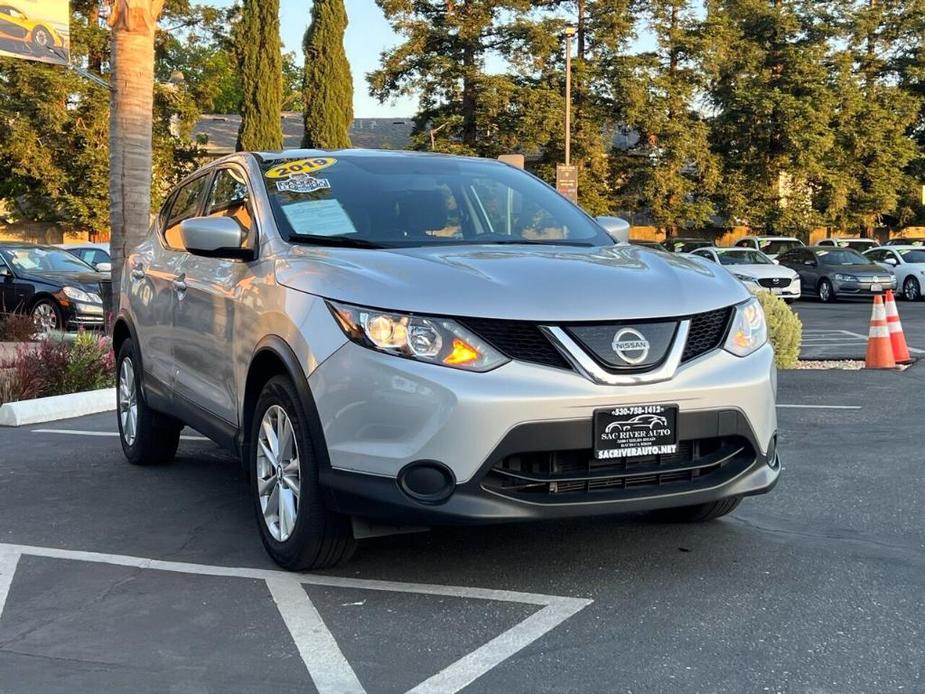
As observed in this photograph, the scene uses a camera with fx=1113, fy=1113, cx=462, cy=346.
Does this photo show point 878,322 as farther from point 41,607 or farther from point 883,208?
point 883,208

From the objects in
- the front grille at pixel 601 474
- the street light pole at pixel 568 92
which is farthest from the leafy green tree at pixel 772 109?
the front grille at pixel 601 474

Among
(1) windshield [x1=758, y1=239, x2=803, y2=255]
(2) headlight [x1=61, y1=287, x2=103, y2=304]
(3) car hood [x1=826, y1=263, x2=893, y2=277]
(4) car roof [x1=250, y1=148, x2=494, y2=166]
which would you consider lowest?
(2) headlight [x1=61, y1=287, x2=103, y2=304]

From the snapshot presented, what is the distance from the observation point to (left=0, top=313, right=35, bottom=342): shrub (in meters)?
12.8

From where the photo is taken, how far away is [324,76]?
36.6 meters

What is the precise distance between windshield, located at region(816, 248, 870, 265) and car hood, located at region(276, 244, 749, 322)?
→ 83.8ft

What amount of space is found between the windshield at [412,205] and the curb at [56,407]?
13.6 feet

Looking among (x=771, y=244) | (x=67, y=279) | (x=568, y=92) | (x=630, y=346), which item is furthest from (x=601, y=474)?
(x=771, y=244)

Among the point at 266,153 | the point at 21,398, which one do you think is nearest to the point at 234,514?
the point at 266,153

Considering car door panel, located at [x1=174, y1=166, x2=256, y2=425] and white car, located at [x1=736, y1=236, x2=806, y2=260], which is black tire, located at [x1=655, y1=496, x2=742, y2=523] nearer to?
car door panel, located at [x1=174, y1=166, x2=256, y2=425]

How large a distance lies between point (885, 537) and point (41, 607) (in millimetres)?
3589

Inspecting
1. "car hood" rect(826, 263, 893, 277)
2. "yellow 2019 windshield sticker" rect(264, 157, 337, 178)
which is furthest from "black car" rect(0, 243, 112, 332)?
"car hood" rect(826, 263, 893, 277)

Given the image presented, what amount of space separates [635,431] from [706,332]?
0.54 metres

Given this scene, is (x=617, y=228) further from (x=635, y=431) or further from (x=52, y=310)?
(x=52, y=310)

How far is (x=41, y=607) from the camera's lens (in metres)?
4.18
